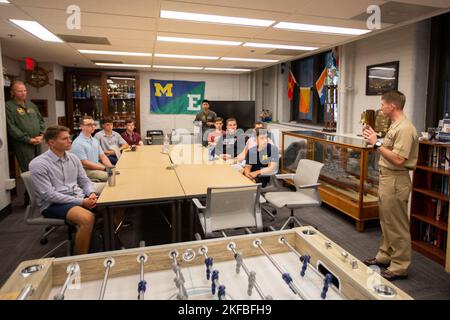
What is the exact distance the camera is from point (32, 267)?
121cm

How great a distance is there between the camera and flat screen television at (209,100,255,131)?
8547 mm

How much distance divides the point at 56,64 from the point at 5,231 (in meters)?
4.78

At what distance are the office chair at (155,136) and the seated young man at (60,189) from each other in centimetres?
459

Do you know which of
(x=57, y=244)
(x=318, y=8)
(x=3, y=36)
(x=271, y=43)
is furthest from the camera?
(x=271, y=43)

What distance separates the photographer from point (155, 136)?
8.21 m

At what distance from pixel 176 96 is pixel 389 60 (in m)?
5.57

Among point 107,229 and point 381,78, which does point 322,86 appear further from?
point 107,229

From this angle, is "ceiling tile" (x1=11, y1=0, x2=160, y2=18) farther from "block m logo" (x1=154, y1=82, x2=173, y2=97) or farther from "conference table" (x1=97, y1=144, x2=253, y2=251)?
"block m logo" (x1=154, y1=82, x2=173, y2=97)

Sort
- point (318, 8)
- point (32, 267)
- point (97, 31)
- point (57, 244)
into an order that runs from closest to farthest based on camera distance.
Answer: point (32, 267) < point (318, 8) < point (57, 244) < point (97, 31)

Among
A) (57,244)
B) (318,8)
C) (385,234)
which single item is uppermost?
(318,8)

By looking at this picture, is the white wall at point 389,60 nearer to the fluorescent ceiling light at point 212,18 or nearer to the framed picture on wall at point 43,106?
the fluorescent ceiling light at point 212,18

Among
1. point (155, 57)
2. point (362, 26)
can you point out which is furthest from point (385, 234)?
point (155, 57)

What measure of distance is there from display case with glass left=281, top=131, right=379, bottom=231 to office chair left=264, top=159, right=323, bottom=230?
0.67m

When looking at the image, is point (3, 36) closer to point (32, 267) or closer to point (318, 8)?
point (318, 8)
